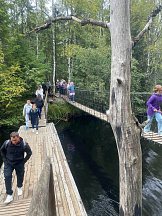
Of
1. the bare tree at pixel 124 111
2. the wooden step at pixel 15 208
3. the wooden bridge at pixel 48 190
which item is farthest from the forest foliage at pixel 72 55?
the bare tree at pixel 124 111

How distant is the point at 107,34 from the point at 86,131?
933 centimetres

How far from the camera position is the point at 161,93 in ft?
12.5

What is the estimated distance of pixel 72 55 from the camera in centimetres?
1509

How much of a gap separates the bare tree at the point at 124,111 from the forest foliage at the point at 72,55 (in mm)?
7489

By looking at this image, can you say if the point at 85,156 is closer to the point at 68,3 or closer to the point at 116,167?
the point at 116,167

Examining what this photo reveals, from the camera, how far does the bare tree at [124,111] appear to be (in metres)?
2.22

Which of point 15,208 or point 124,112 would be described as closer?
point 124,112

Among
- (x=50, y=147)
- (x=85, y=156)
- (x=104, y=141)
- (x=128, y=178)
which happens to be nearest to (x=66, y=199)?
(x=128, y=178)

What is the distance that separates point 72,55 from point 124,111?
13.8 m

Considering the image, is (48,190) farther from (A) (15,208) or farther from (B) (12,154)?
(A) (15,208)

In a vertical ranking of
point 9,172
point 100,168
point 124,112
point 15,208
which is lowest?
point 100,168

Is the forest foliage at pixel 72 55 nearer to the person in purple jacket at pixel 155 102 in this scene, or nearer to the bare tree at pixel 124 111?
the person in purple jacket at pixel 155 102

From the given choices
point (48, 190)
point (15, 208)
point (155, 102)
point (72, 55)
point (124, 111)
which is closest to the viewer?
point (48, 190)

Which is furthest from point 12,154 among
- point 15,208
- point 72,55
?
point 72,55
